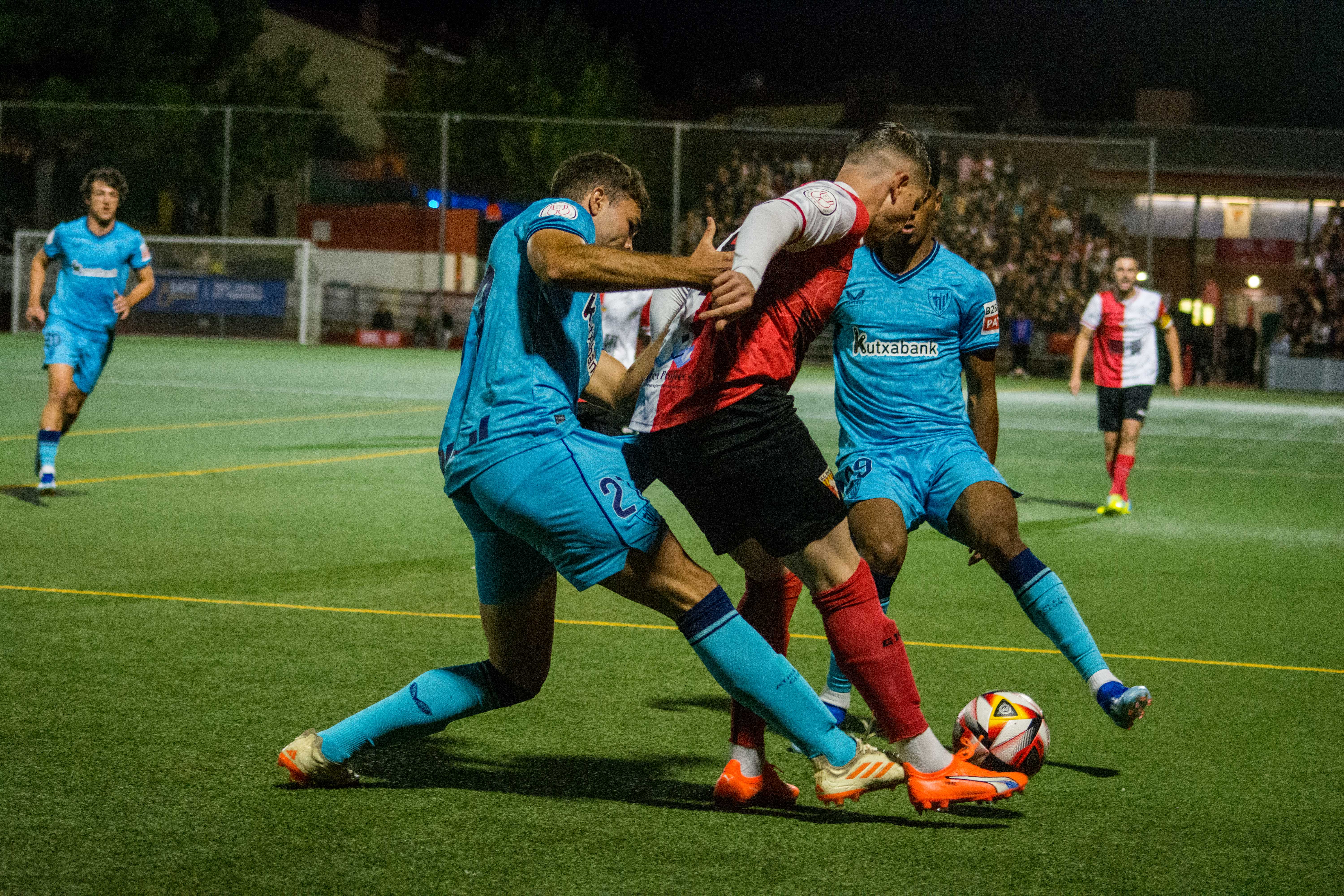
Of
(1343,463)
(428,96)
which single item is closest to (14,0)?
(428,96)

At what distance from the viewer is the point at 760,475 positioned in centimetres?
385

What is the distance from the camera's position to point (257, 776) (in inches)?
170

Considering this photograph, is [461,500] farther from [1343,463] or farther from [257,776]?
[1343,463]

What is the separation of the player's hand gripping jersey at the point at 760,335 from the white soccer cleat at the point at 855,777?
38.6 inches

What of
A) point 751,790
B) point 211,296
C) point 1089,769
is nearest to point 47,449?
point 751,790

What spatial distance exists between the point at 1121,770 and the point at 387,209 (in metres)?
41.3

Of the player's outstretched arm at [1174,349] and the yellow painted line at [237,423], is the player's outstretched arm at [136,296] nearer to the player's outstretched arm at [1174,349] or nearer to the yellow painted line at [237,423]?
the yellow painted line at [237,423]

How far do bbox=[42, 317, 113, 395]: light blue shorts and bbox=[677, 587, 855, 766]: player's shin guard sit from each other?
315 inches

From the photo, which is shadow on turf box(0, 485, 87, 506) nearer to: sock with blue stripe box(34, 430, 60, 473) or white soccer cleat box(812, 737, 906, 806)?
sock with blue stripe box(34, 430, 60, 473)

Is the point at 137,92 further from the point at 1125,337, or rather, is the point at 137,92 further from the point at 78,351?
the point at 1125,337

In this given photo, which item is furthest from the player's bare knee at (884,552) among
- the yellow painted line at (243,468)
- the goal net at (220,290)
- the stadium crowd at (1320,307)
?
the goal net at (220,290)

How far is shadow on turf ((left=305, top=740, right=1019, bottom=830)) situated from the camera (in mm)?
4145

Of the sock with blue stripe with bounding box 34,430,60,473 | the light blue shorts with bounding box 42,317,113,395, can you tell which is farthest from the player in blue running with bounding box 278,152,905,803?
the light blue shorts with bounding box 42,317,113,395

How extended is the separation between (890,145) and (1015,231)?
33234mm
